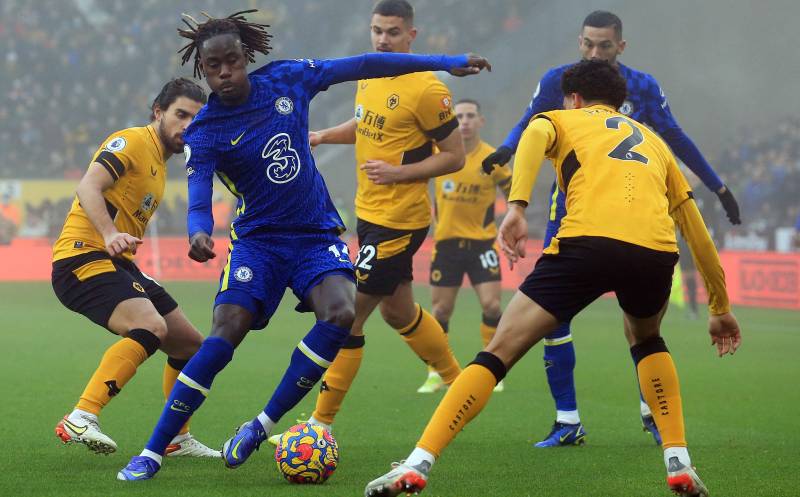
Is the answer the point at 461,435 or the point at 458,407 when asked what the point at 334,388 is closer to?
the point at 461,435

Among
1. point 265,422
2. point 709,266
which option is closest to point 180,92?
point 265,422

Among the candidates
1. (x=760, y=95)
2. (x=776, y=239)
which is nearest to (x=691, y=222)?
(x=776, y=239)

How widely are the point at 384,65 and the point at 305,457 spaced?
6.77ft

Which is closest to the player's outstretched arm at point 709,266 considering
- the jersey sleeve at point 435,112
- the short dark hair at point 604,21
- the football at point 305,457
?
the football at point 305,457

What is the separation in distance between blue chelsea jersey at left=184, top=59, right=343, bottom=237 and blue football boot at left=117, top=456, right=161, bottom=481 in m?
1.23

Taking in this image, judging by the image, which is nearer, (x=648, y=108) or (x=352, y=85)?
(x=648, y=108)

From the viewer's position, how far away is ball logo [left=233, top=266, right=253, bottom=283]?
5629 millimetres

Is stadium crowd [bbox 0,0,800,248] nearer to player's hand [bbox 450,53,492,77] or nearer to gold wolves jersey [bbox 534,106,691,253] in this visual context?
player's hand [bbox 450,53,492,77]

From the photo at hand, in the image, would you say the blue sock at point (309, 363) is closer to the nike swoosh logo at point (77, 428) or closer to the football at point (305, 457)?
the football at point (305, 457)

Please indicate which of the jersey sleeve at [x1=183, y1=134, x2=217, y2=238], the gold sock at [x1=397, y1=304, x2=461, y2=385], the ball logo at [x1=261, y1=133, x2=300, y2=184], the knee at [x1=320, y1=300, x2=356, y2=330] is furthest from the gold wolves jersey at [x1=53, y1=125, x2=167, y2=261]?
the gold sock at [x1=397, y1=304, x2=461, y2=385]

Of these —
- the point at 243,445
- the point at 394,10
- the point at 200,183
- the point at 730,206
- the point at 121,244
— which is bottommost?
the point at 243,445

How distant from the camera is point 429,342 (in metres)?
7.64

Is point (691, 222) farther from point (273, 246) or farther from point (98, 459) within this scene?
point (98, 459)

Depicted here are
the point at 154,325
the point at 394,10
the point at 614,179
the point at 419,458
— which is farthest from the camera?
the point at 394,10
